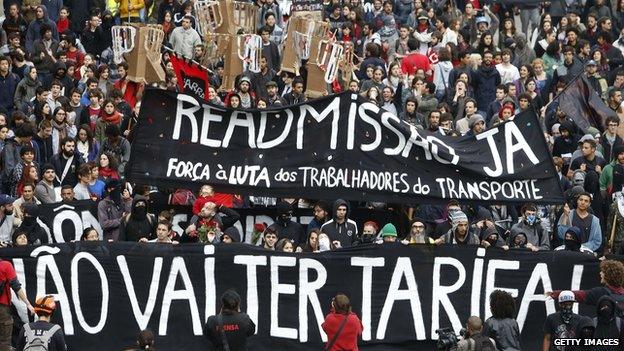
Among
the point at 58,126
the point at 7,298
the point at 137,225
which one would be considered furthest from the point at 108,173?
the point at 7,298

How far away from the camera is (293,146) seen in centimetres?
1931

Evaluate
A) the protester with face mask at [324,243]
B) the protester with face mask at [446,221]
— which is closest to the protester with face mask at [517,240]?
the protester with face mask at [446,221]

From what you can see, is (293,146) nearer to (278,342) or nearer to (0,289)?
(278,342)

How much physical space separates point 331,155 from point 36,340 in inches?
151

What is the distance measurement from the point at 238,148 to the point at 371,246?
5.55 ft

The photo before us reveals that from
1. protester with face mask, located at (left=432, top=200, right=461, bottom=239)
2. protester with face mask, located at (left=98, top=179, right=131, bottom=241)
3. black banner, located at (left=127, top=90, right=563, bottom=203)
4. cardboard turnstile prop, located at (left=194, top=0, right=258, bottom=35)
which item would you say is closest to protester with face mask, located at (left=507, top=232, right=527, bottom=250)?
protester with face mask, located at (left=432, top=200, right=461, bottom=239)

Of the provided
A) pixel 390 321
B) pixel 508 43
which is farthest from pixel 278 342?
pixel 508 43

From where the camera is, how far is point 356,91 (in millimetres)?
25219

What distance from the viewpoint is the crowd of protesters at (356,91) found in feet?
66.5

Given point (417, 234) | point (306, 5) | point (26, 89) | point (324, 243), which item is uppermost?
point (306, 5)

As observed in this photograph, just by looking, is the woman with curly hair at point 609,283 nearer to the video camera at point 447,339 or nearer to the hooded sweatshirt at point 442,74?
the video camera at point 447,339

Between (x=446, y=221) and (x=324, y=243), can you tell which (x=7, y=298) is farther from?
(x=446, y=221)

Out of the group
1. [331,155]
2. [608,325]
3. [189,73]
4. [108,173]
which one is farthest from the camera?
[189,73]

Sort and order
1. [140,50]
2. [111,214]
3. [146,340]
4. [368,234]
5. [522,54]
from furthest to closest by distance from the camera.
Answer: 1. [522,54]
2. [140,50]
3. [111,214]
4. [368,234]
5. [146,340]
